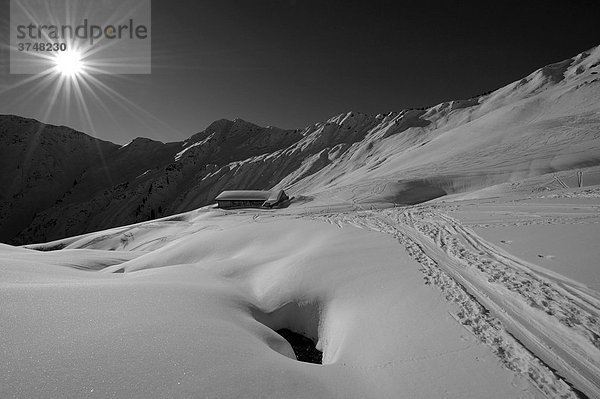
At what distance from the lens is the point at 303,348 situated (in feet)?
20.6

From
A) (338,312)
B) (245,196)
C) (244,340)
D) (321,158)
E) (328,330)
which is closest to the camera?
(244,340)

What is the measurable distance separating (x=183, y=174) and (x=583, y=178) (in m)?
142

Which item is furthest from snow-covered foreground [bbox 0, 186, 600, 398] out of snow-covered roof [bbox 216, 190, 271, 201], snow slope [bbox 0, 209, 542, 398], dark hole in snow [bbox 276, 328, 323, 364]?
snow-covered roof [bbox 216, 190, 271, 201]

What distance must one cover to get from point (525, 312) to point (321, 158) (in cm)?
10379

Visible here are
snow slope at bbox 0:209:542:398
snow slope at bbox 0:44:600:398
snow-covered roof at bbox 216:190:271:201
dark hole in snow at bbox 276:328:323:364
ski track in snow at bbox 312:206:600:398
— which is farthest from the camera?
snow-covered roof at bbox 216:190:271:201

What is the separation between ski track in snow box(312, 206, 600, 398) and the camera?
12.9 ft

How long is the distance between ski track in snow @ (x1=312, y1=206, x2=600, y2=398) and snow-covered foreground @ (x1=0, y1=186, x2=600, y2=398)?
0.03m

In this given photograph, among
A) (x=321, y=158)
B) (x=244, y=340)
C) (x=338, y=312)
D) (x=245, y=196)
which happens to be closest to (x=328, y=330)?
(x=338, y=312)

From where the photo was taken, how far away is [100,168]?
546 feet

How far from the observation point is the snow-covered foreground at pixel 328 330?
316 cm

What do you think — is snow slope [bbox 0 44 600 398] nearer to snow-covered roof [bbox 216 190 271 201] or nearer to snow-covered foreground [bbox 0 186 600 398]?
snow-covered foreground [bbox 0 186 600 398]

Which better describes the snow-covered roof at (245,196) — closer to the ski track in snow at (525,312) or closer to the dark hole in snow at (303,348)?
the ski track in snow at (525,312)

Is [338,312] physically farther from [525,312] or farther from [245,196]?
[245,196]

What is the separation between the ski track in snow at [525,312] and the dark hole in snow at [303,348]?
10.1ft
